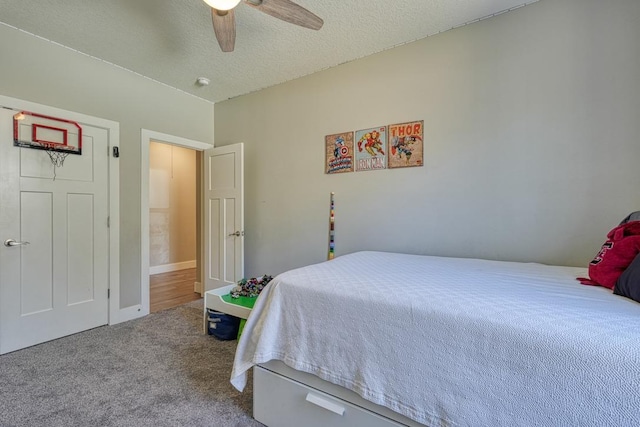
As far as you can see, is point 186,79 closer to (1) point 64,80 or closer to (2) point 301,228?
(1) point 64,80

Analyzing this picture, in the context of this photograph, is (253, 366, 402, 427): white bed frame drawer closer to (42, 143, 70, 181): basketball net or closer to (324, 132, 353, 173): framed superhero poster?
(324, 132, 353, 173): framed superhero poster

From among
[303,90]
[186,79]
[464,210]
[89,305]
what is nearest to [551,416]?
[464,210]

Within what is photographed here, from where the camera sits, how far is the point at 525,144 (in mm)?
2135

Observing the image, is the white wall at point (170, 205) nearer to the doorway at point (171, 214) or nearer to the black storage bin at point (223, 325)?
the doorway at point (171, 214)

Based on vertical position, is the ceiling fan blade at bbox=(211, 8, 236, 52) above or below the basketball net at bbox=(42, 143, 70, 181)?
above

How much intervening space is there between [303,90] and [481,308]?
9.46 feet

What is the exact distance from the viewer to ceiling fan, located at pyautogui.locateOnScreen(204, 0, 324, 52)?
5.36 ft

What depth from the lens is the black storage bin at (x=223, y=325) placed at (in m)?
2.63

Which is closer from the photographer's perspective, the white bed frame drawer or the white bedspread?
the white bedspread

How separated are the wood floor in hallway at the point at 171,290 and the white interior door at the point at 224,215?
0.40 meters

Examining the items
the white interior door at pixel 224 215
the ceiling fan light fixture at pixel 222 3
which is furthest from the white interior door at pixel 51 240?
the ceiling fan light fixture at pixel 222 3

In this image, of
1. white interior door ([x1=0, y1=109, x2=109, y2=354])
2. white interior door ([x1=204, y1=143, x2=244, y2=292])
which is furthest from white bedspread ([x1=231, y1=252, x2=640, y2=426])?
white interior door ([x1=0, y1=109, x2=109, y2=354])

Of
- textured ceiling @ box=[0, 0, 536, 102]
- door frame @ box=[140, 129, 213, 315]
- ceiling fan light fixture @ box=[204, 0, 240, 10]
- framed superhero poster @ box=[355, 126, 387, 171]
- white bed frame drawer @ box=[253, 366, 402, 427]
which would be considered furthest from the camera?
door frame @ box=[140, 129, 213, 315]

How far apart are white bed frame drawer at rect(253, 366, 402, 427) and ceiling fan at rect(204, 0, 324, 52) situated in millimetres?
1957
